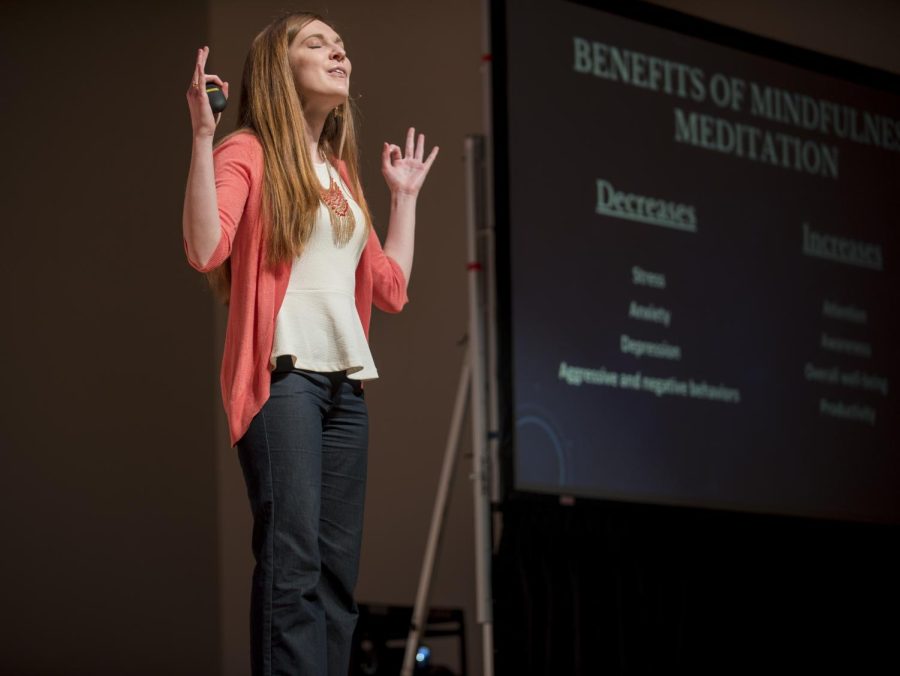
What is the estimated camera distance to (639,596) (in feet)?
10.6

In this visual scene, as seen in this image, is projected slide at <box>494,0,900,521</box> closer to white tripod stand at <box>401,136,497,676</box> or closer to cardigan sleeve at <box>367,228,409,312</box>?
white tripod stand at <box>401,136,497,676</box>

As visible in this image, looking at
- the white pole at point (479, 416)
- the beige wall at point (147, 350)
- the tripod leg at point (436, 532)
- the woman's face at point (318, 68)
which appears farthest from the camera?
the beige wall at point (147, 350)

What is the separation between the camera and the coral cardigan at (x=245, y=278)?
198 cm

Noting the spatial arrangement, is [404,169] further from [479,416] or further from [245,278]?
[479,416]

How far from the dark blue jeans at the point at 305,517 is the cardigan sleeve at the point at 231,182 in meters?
0.20

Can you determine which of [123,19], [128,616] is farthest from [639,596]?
[123,19]

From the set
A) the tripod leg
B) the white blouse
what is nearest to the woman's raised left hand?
the white blouse

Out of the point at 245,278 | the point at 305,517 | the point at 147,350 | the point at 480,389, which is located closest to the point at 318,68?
A: the point at 245,278

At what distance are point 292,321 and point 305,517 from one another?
0.30m

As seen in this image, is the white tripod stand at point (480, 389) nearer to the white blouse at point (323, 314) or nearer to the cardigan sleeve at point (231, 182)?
the white blouse at point (323, 314)

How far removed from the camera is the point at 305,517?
6.33ft

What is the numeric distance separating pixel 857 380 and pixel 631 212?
32.4 inches

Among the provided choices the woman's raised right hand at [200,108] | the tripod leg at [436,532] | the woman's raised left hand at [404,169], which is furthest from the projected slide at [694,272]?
the woman's raised right hand at [200,108]

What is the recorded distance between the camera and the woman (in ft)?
6.29
